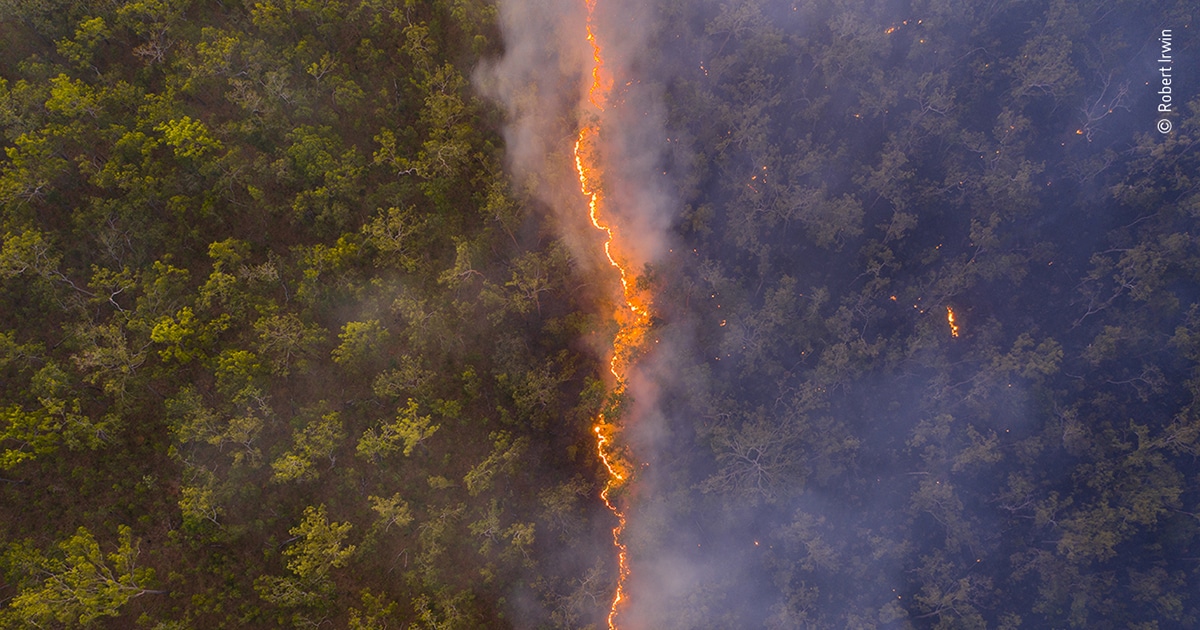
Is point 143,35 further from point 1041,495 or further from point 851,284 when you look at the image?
point 1041,495

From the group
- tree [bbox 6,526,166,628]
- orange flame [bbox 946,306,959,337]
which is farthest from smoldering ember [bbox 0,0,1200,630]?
tree [bbox 6,526,166,628]

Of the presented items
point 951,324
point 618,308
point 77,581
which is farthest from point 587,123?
point 77,581

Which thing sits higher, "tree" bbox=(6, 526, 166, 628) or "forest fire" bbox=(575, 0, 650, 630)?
"forest fire" bbox=(575, 0, 650, 630)

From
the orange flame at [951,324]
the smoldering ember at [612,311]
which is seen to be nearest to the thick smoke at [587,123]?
the smoldering ember at [612,311]

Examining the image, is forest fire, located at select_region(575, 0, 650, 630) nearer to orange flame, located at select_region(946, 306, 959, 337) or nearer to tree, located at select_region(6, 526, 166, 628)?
orange flame, located at select_region(946, 306, 959, 337)

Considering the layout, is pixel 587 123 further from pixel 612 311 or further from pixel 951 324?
pixel 951 324

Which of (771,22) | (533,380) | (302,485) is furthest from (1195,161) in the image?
(302,485)

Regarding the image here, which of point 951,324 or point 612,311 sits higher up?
point 612,311

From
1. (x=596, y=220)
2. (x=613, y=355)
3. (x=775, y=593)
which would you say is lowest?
(x=775, y=593)
